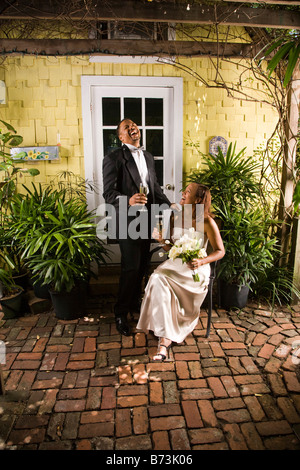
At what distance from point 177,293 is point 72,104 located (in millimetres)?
2748

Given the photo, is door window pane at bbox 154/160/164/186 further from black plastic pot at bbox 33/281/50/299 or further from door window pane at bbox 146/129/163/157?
black plastic pot at bbox 33/281/50/299

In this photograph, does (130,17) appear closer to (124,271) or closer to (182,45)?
(182,45)

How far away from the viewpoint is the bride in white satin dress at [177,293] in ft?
9.78

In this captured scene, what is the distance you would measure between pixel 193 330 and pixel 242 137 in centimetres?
270

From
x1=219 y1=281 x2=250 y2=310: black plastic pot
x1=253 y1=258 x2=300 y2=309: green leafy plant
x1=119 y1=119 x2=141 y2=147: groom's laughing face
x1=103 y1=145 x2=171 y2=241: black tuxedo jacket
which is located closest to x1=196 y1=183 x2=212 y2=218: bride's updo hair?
x1=103 y1=145 x2=171 y2=241: black tuxedo jacket

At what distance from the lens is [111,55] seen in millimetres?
4004

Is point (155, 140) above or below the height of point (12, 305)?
above

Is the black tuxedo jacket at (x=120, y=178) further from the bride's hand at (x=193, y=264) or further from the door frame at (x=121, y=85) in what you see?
the door frame at (x=121, y=85)

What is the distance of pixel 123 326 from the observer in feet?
11.1

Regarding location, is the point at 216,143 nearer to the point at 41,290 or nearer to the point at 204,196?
the point at 204,196

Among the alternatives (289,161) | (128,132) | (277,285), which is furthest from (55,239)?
(289,161)

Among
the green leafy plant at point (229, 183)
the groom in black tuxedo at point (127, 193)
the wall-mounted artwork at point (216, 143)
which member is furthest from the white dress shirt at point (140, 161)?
the wall-mounted artwork at point (216, 143)
